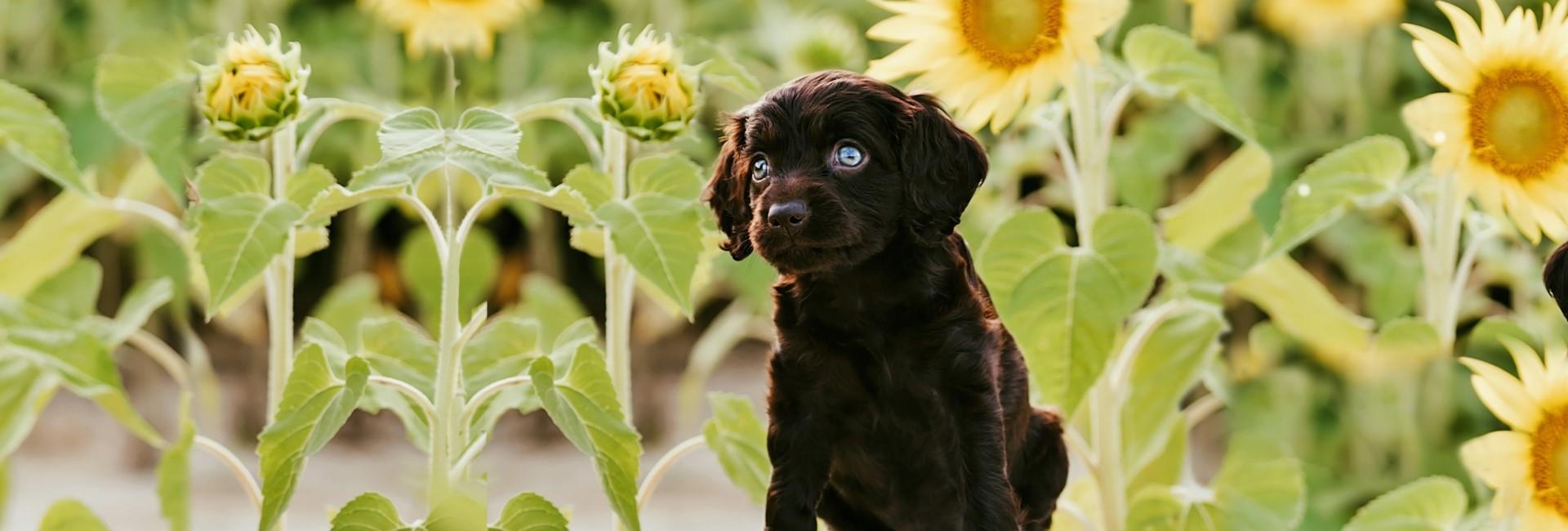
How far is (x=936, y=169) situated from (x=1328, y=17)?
103cm

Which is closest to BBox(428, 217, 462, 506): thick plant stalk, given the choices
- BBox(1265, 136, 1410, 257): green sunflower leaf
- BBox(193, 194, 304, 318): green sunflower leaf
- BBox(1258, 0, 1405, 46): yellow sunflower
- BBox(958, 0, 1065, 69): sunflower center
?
BBox(193, 194, 304, 318): green sunflower leaf

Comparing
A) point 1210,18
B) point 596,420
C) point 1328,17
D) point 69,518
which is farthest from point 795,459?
point 1328,17

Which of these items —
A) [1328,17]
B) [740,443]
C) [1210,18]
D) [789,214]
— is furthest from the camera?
[1328,17]

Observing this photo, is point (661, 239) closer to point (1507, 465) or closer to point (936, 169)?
point (936, 169)

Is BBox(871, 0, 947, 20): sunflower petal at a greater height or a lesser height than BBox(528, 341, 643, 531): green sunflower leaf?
greater

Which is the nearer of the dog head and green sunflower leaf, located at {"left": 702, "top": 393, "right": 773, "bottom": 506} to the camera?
the dog head

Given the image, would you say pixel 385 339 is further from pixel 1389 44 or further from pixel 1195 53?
pixel 1389 44

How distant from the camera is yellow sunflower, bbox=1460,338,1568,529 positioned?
1.09m

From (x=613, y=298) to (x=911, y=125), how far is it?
0.43m

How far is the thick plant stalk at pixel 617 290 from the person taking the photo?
3.82ft

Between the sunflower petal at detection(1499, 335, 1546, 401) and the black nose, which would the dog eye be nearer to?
the black nose

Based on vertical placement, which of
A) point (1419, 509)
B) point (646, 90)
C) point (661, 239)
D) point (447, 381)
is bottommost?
point (1419, 509)

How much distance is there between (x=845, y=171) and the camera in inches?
31.3

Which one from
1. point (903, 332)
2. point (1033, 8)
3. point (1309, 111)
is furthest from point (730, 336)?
point (903, 332)
